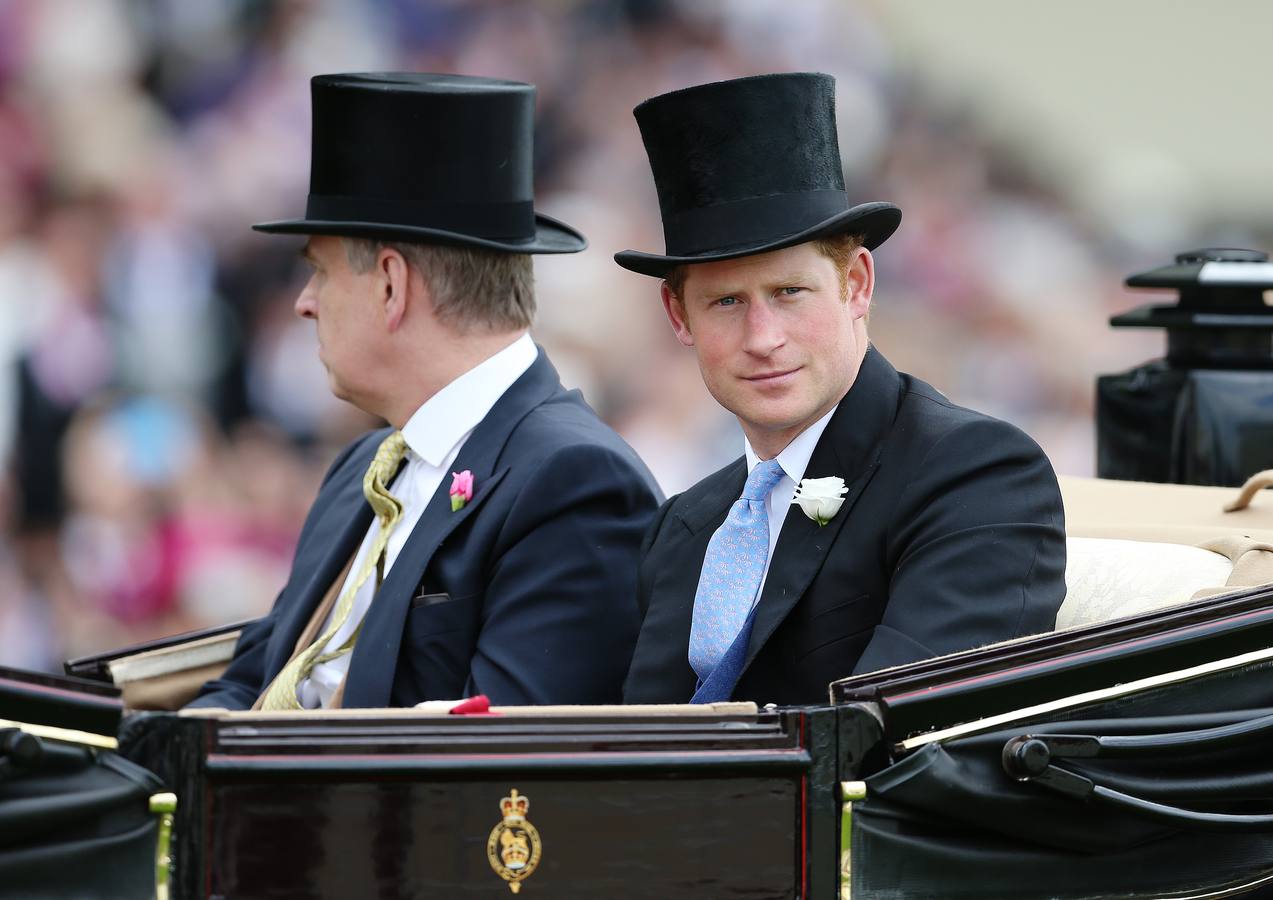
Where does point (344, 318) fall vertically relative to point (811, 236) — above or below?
below

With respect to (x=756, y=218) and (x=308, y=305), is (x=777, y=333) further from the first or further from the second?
(x=308, y=305)

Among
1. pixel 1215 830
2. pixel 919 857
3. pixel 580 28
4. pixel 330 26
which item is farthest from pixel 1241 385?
pixel 330 26

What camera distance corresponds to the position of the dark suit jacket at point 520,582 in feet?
9.04

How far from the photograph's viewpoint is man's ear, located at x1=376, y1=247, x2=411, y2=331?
3.06 meters

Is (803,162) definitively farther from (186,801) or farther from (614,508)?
(186,801)

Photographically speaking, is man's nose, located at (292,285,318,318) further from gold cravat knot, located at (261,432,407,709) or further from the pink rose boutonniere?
the pink rose boutonniere

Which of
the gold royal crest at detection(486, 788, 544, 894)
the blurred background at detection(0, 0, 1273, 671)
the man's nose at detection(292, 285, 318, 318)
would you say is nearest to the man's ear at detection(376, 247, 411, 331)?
the man's nose at detection(292, 285, 318, 318)

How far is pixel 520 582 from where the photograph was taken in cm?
280

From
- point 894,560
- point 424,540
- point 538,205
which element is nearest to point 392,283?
point 424,540

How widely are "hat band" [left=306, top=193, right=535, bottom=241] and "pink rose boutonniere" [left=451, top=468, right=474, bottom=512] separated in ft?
1.52

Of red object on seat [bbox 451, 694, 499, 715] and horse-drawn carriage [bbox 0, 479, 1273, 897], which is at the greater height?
red object on seat [bbox 451, 694, 499, 715]

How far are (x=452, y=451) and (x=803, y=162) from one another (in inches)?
38.3

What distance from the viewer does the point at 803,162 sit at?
95.0 inches

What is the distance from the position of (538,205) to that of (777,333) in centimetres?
334
